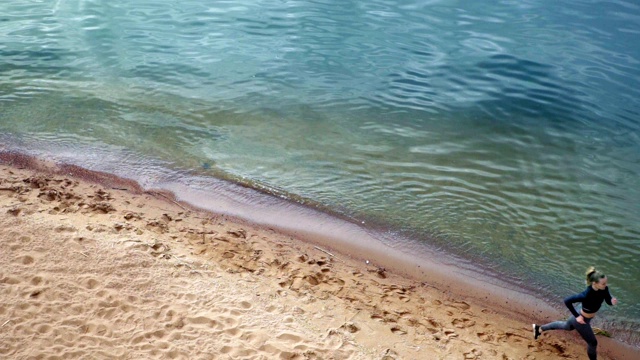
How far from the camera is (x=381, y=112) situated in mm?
12742

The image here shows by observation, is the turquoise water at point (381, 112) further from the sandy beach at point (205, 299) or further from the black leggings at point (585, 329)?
the sandy beach at point (205, 299)

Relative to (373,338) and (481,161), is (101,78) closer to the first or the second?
(481,161)

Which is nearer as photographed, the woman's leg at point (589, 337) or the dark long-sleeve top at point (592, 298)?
the dark long-sleeve top at point (592, 298)

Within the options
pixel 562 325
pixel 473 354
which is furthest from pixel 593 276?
pixel 473 354

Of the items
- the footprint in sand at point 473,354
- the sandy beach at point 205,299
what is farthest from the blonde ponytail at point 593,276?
the footprint in sand at point 473,354

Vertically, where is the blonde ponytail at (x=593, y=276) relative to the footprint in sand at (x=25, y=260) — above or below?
above

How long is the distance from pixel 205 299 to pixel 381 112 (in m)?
7.41

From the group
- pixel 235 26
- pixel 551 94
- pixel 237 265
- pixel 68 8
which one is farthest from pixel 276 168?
pixel 68 8

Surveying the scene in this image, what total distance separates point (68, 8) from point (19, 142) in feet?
35.0

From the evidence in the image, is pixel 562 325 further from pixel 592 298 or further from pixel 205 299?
pixel 205 299

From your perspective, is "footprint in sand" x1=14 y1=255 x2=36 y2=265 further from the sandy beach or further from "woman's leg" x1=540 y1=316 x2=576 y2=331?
"woman's leg" x1=540 y1=316 x2=576 y2=331

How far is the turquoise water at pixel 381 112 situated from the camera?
904 centimetres

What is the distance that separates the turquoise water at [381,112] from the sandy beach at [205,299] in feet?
4.46

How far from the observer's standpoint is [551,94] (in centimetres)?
1434
